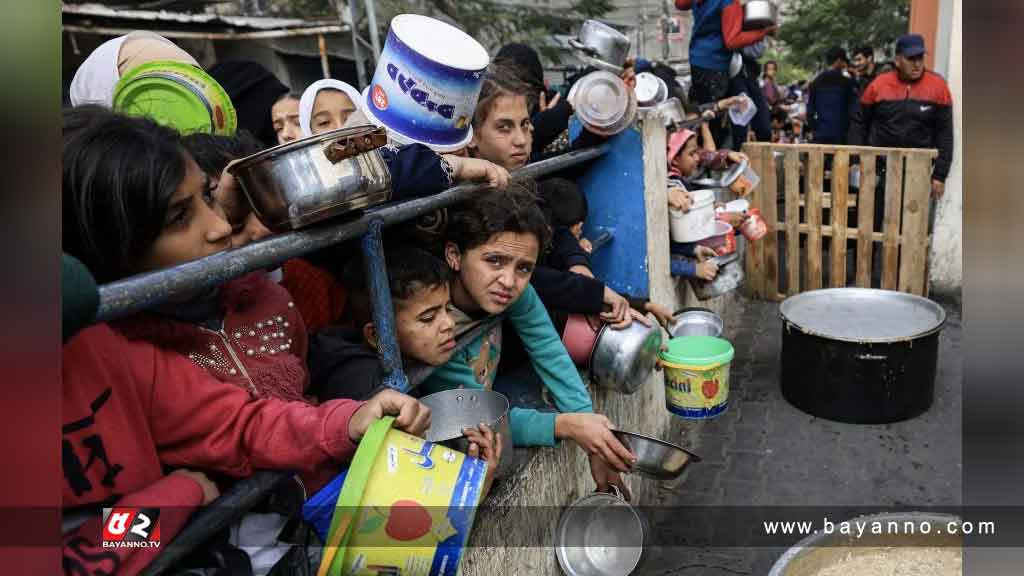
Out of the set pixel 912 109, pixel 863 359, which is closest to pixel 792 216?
pixel 912 109

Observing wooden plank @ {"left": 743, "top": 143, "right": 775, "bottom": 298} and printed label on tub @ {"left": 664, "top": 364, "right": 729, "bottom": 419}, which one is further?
wooden plank @ {"left": 743, "top": 143, "right": 775, "bottom": 298}

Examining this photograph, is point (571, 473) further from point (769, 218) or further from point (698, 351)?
point (769, 218)

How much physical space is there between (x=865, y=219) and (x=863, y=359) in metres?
2.35

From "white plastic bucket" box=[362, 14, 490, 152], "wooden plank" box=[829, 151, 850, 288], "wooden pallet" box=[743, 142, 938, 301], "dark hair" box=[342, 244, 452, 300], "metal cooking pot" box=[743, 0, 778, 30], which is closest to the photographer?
"dark hair" box=[342, 244, 452, 300]

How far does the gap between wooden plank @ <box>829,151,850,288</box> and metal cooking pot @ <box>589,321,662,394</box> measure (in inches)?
149

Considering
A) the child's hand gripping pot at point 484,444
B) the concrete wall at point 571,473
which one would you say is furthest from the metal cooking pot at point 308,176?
the concrete wall at point 571,473

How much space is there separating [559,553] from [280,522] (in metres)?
1.31

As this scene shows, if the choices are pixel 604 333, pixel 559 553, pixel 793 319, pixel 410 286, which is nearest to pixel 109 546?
pixel 410 286

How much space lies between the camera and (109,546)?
3.97ft

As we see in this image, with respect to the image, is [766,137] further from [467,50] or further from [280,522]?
[280,522]

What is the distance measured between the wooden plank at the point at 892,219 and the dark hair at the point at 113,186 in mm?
5897

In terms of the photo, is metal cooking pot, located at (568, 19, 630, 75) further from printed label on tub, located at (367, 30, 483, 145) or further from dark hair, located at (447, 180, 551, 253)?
dark hair, located at (447, 180, 551, 253)

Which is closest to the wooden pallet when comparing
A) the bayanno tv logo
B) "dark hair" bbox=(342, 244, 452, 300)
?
"dark hair" bbox=(342, 244, 452, 300)

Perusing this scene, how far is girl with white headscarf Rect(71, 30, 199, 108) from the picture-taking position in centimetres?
243
